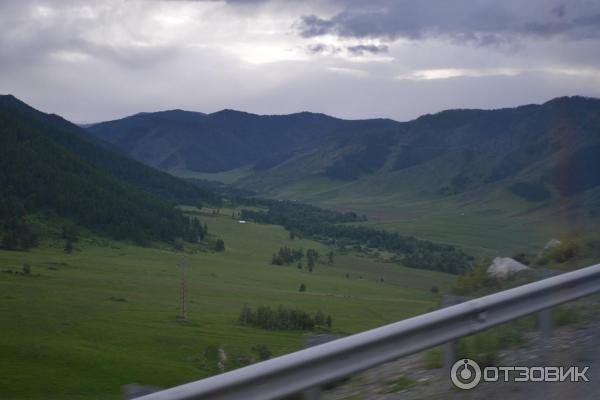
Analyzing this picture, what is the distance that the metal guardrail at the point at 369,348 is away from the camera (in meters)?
4.55

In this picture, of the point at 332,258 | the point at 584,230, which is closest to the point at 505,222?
the point at 332,258

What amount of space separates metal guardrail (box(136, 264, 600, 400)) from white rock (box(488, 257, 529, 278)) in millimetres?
3910

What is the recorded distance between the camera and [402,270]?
263ft

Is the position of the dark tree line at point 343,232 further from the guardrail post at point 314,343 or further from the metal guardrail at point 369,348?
the guardrail post at point 314,343

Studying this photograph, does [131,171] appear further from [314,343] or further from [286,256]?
[314,343]

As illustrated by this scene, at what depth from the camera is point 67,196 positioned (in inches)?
3772

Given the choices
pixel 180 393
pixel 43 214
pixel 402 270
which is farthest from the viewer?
pixel 43 214

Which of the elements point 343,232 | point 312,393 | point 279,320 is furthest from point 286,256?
point 312,393

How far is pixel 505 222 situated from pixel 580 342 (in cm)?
12638

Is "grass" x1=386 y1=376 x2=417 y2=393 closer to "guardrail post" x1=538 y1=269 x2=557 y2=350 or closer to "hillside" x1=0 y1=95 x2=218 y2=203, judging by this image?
"guardrail post" x1=538 y1=269 x2=557 y2=350

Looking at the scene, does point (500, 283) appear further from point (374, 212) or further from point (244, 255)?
point (374, 212)

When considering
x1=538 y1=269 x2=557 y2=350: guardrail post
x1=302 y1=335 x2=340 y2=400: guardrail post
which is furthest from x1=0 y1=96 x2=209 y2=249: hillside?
x1=302 y1=335 x2=340 y2=400: guardrail post

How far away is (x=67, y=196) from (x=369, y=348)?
96123 millimetres

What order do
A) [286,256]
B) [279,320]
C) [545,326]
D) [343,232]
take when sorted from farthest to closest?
1. [343,232]
2. [286,256]
3. [279,320]
4. [545,326]
